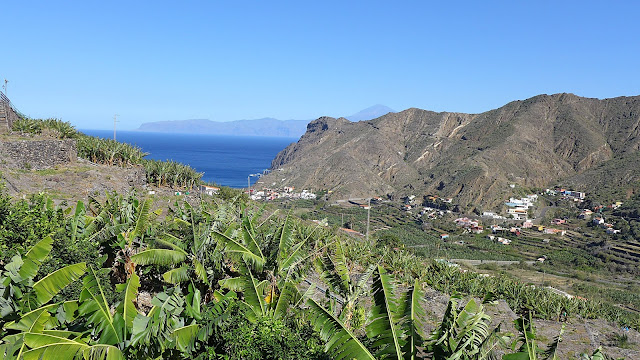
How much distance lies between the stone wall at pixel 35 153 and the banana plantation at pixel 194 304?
9923 mm

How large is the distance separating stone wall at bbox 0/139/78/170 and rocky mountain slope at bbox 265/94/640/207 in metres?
74.6

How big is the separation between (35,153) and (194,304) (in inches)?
643

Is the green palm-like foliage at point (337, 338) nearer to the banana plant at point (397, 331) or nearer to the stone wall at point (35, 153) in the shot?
the banana plant at point (397, 331)

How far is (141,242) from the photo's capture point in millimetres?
8141

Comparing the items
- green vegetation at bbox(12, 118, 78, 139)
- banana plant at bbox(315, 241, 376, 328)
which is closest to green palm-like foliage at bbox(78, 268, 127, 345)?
banana plant at bbox(315, 241, 376, 328)

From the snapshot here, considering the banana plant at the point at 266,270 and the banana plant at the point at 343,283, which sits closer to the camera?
the banana plant at the point at 343,283

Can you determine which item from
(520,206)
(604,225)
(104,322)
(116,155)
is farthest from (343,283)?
(520,206)

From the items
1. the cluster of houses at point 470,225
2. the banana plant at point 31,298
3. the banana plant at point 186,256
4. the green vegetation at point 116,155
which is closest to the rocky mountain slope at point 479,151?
the cluster of houses at point 470,225

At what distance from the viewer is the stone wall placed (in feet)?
55.8

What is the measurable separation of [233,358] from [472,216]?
8136cm

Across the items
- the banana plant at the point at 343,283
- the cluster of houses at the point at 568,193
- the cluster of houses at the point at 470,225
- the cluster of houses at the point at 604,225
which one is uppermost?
the banana plant at the point at 343,283

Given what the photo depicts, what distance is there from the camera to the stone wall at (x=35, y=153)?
55.8 feet

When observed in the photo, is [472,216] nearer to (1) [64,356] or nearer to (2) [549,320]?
(2) [549,320]

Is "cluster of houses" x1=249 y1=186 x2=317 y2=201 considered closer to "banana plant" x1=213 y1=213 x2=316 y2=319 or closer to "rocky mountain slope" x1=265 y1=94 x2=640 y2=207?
"rocky mountain slope" x1=265 y1=94 x2=640 y2=207
